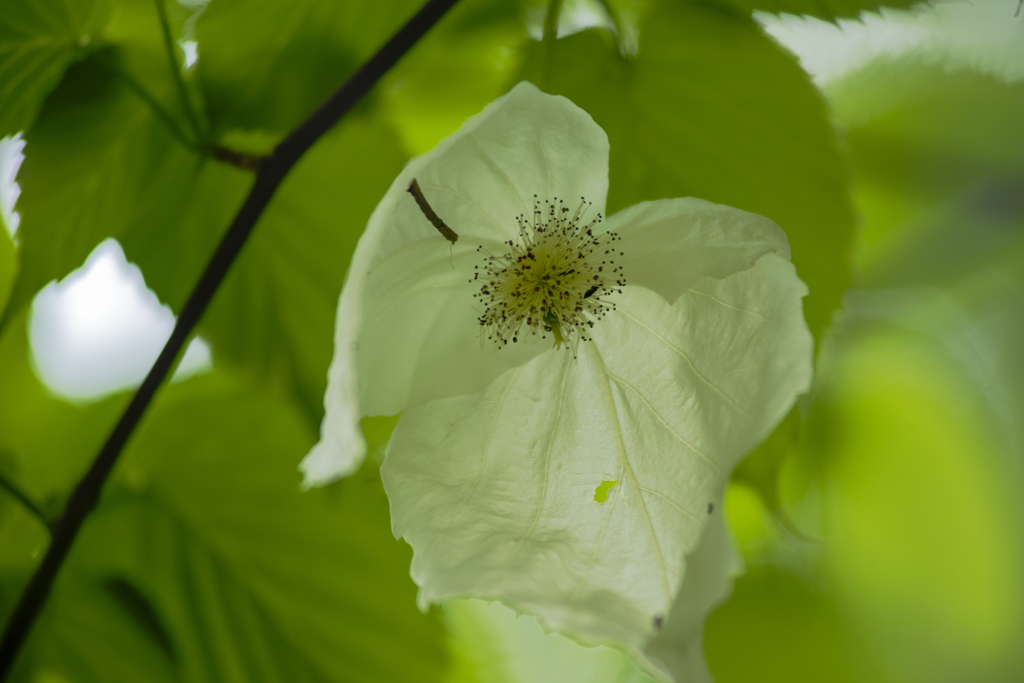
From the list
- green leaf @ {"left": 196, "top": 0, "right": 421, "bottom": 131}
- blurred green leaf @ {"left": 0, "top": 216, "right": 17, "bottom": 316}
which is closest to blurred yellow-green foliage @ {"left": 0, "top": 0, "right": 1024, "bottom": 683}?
green leaf @ {"left": 196, "top": 0, "right": 421, "bottom": 131}

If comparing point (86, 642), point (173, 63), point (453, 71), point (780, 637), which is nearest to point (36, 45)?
point (173, 63)

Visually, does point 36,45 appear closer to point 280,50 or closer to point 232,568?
point 280,50

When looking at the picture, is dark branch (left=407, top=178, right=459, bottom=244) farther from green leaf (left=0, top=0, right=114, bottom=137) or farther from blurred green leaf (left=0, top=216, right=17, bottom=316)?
blurred green leaf (left=0, top=216, right=17, bottom=316)

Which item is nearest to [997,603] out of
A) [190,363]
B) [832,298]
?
[832,298]

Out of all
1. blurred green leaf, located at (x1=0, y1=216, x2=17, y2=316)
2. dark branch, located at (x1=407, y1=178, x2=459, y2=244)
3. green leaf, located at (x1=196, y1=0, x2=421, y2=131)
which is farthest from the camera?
blurred green leaf, located at (x1=0, y1=216, x2=17, y2=316)

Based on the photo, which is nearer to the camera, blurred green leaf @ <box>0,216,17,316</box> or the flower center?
the flower center

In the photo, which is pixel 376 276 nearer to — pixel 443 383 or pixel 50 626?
pixel 443 383

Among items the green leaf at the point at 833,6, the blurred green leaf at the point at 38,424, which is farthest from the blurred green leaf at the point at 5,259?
the green leaf at the point at 833,6
